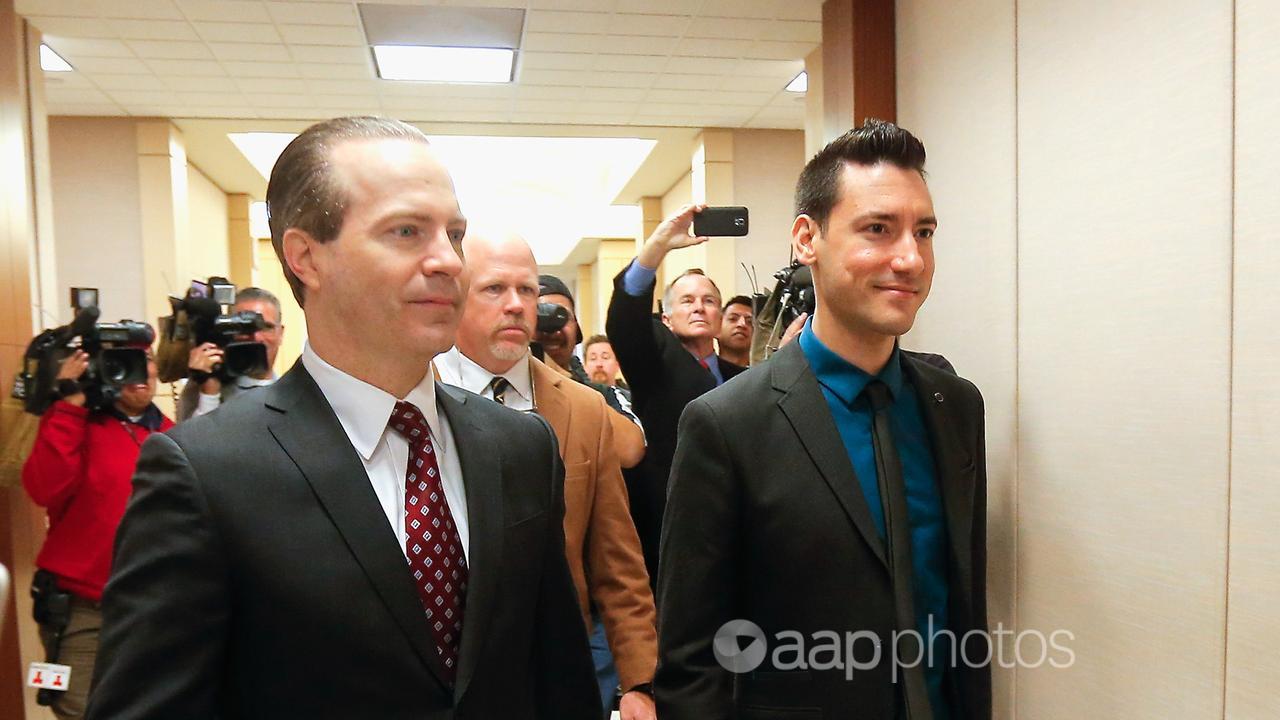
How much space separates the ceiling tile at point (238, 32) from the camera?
4.83 metres

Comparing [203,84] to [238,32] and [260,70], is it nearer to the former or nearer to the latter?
[260,70]

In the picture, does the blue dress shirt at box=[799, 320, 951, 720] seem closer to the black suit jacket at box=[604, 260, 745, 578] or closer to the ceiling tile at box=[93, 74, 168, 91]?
the black suit jacket at box=[604, 260, 745, 578]

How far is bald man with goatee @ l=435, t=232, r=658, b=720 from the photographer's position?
187 cm

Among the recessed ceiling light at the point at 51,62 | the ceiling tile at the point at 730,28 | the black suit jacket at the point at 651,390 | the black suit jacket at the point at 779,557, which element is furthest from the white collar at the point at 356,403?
the recessed ceiling light at the point at 51,62

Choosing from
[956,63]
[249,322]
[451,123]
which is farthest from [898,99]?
[451,123]

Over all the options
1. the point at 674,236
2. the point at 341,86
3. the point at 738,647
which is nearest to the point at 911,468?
the point at 738,647

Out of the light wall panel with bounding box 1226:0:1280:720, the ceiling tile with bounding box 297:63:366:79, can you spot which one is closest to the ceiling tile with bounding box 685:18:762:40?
the ceiling tile with bounding box 297:63:366:79

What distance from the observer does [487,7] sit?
4.76m

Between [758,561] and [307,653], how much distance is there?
30.9 inches

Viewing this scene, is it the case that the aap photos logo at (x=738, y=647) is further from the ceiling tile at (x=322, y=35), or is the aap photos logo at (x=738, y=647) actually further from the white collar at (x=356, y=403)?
the ceiling tile at (x=322, y=35)

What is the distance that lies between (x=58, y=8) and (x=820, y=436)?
489 cm

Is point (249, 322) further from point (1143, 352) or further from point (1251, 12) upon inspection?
point (1251, 12)

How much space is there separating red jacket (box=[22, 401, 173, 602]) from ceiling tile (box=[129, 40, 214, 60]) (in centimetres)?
286

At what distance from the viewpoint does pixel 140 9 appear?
461cm
